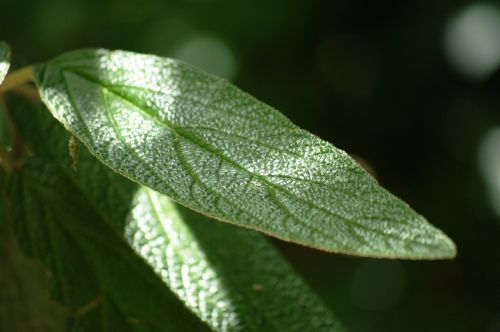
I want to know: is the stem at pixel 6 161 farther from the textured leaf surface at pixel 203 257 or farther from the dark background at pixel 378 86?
the dark background at pixel 378 86

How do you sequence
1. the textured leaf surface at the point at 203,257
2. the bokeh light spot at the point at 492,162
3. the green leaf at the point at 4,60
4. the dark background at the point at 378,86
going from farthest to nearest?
the dark background at the point at 378,86 → the bokeh light spot at the point at 492,162 → the textured leaf surface at the point at 203,257 → the green leaf at the point at 4,60

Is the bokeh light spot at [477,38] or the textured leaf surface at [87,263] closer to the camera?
the textured leaf surface at [87,263]

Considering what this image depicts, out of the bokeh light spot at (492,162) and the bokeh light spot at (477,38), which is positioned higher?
the bokeh light spot at (477,38)

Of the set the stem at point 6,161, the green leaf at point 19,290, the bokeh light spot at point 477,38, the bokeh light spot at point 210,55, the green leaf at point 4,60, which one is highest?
the green leaf at point 4,60

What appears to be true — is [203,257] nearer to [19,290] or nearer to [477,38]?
[19,290]

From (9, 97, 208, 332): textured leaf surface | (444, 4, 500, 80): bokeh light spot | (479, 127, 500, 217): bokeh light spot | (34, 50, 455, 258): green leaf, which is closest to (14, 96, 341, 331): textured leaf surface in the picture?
(9, 97, 208, 332): textured leaf surface

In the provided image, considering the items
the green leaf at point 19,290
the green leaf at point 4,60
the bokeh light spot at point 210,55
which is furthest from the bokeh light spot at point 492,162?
the green leaf at point 4,60

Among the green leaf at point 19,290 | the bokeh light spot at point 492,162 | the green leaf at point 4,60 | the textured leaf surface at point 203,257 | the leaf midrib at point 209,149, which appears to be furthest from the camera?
the bokeh light spot at point 492,162

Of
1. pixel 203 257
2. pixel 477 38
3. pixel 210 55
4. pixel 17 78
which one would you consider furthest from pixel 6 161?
pixel 477 38
